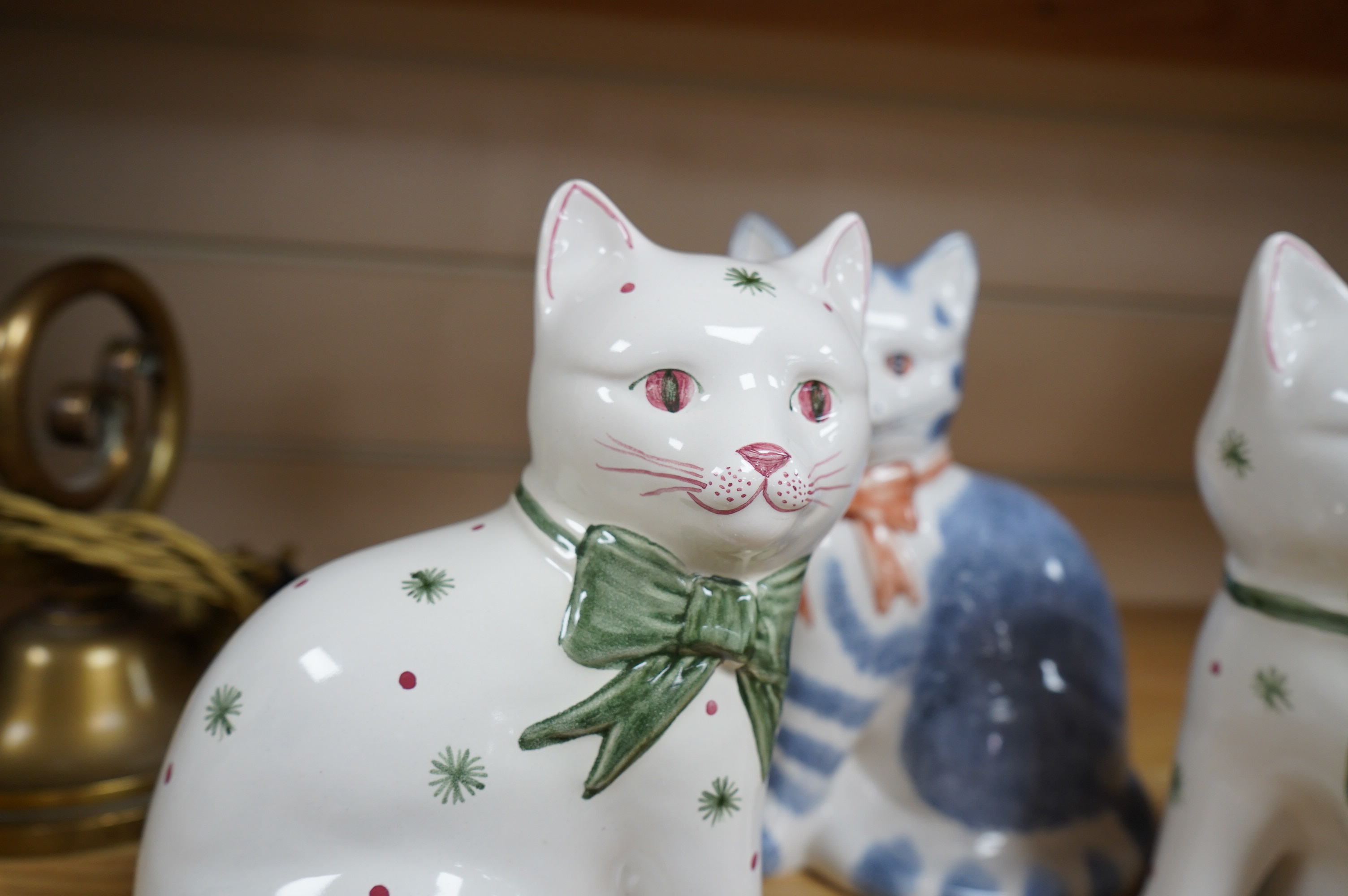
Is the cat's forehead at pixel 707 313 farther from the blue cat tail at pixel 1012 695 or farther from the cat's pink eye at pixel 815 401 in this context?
the blue cat tail at pixel 1012 695

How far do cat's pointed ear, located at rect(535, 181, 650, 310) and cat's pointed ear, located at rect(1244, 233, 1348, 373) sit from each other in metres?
0.36

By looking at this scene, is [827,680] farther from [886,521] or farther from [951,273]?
[951,273]

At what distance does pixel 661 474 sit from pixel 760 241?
360 millimetres

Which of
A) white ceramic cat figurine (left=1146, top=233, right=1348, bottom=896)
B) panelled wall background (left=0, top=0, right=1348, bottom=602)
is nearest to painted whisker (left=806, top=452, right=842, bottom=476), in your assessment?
white ceramic cat figurine (left=1146, top=233, right=1348, bottom=896)

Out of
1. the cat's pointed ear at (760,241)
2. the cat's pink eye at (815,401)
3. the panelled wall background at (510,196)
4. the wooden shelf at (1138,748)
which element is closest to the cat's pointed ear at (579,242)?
the cat's pink eye at (815,401)

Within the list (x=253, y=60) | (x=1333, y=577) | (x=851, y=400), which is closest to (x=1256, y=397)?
(x=1333, y=577)

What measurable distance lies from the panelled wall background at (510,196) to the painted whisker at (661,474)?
67cm

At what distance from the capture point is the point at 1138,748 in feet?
3.34

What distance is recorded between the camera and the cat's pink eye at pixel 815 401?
1.88ft

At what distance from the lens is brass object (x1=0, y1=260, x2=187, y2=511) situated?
0.80 meters

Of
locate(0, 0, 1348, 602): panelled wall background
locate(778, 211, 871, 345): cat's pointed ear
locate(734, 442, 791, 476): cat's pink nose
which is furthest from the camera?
locate(0, 0, 1348, 602): panelled wall background

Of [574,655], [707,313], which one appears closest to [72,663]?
[574,655]

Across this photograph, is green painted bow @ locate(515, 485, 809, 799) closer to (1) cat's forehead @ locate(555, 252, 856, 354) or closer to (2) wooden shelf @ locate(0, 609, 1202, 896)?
(1) cat's forehead @ locate(555, 252, 856, 354)

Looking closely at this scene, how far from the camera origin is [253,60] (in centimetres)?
112
